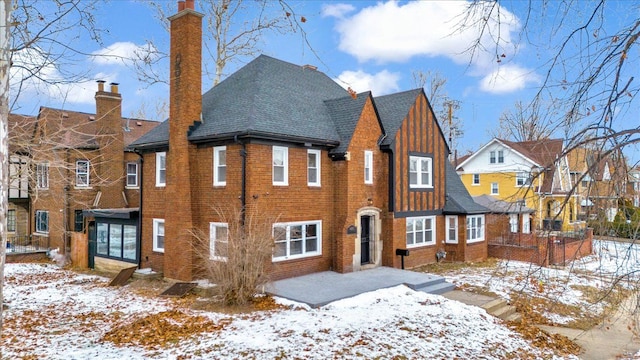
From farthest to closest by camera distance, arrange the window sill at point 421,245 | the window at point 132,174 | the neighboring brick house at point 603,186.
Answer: the window at point 132,174 < the window sill at point 421,245 < the neighboring brick house at point 603,186

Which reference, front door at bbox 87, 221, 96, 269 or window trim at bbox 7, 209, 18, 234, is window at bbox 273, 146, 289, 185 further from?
window trim at bbox 7, 209, 18, 234

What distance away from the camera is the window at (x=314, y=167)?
15.3 metres

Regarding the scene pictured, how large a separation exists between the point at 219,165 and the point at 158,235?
178 inches

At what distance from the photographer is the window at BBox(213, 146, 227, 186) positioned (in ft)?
46.4

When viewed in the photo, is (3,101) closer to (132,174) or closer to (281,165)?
(281,165)

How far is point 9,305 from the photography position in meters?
12.2

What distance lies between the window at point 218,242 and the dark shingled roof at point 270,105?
3.11 metres

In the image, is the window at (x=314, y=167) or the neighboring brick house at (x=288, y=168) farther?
the window at (x=314, y=167)

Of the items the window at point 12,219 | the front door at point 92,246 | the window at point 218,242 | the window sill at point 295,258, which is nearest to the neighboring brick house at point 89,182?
the front door at point 92,246

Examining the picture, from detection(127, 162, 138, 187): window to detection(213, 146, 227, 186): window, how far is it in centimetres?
1347

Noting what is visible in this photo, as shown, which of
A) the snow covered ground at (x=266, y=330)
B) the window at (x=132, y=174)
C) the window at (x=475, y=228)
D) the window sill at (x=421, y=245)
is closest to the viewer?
the snow covered ground at (x=266, y=330)

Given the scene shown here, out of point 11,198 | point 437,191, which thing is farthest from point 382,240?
point 11,198

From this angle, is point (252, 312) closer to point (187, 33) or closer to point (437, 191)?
point (187, 33)

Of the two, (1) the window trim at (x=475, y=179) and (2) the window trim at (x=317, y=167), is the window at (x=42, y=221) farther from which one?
(1) the window trim at (x=475, y=179)
